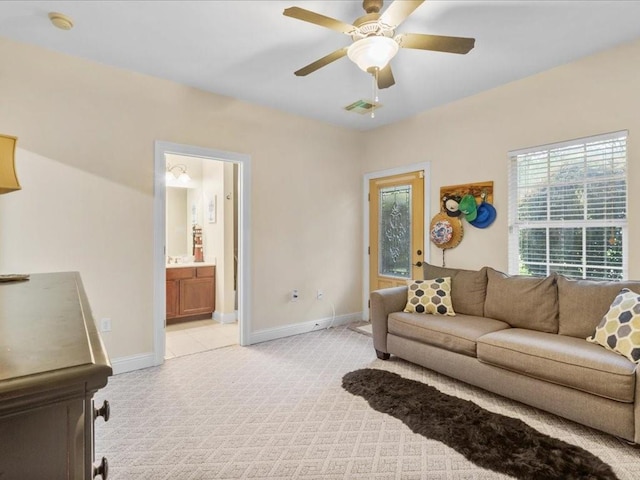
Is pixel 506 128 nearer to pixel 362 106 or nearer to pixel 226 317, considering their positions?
pixel 362 106

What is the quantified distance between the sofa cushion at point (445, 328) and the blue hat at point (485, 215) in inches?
40.0

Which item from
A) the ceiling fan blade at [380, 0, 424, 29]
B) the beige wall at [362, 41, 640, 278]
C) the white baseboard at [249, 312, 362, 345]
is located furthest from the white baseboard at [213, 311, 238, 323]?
the ceiling fan blade at [380, 0, 424, 29]

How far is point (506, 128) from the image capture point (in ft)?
11.5

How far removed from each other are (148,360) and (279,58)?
2.95 metres

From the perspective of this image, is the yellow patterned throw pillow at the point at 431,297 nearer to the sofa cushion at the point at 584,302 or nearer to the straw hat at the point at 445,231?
the straw hat at the point at 445,231

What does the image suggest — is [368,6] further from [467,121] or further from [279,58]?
[467,121]

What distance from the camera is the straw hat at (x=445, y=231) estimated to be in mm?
3879

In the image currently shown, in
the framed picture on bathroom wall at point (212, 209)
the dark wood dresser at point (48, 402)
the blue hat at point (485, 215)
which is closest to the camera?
the dark wood dresser at point (48, 402)

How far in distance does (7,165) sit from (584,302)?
3.75 metres

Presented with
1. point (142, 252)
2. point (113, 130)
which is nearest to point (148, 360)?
point (142, 252)

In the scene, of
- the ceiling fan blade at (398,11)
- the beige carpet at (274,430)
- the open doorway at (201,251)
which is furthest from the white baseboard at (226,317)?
the ceiling fan blade at (398,11)

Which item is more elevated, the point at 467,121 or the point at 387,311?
the point at 467,121

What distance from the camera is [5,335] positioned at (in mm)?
821

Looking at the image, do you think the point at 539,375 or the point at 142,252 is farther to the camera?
the point at 142,252
